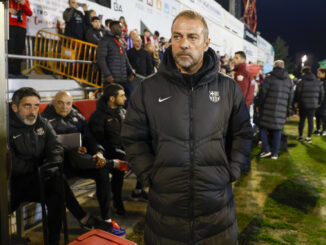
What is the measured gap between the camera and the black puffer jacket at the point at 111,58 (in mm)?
5395

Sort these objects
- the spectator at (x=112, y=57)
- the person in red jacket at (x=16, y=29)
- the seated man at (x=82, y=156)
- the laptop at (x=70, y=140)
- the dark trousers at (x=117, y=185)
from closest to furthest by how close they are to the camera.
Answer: the seated man at (x=82, y=156), the laptop at (x=70, y=140), the dark trousers at (x=117, y=185), the person in red jacket at (x=16, y=29), the spectator at (x=112, y=57)

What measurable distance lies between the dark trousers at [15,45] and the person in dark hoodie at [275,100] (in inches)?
177

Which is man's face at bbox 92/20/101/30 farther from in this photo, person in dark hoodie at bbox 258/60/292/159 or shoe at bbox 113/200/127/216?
shoe at bbox 113/200/127/216

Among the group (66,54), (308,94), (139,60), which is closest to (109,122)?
(139,60)

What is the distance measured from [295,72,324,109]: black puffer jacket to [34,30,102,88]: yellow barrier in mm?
5072

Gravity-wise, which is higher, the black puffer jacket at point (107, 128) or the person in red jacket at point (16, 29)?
the person in red jacket at point (16, 29)

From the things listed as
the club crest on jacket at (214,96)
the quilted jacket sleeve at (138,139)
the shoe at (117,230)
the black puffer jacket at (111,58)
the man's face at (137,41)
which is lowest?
the shoe at (117,230)

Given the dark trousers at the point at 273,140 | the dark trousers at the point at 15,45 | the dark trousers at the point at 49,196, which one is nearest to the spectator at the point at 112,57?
the dark trousers at the point at 15,45

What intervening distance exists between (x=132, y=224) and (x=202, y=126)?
6.93 ft

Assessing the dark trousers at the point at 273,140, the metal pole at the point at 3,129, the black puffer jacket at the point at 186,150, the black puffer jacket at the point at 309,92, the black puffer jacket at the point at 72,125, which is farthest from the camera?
the black puffer jacket at the point at 309,92

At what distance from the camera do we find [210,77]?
5.24 ft

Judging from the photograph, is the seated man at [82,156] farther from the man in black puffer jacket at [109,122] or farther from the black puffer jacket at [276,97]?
the black puffer jacket at [276,97]

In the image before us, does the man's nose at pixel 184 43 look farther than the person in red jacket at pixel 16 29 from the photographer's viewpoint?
No

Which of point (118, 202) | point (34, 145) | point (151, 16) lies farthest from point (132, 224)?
point (151, 16)
